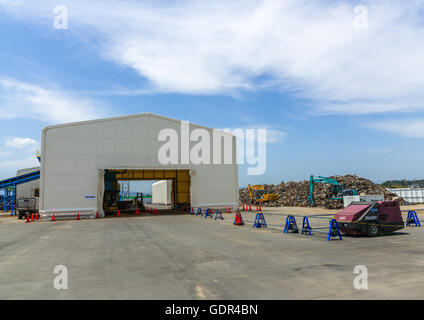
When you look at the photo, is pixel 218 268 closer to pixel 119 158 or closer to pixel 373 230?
pixel 373 230

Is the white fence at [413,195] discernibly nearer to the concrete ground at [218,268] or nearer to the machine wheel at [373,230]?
the concrete ground at [218,268]

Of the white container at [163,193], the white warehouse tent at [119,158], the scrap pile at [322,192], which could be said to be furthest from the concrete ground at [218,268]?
the white container at [163,193]

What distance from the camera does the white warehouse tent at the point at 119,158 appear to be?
2997cm

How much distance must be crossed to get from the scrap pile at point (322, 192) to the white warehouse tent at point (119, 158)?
14239mm

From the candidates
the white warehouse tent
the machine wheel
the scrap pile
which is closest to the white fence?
the scrap pile

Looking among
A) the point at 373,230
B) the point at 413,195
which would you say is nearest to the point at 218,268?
the point at 373,230

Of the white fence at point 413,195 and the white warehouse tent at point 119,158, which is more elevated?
the white warehouse tent at point 119,158

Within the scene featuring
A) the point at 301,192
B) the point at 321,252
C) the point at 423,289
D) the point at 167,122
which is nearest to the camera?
the point at 423,289

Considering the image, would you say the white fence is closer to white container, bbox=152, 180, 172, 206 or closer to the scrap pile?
the scrap pile

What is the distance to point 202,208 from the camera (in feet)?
112

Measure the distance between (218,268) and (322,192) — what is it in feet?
131
